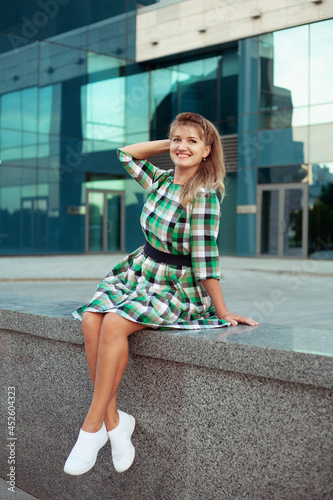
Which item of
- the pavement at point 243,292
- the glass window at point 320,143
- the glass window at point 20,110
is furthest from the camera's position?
the glass window at point 20,110

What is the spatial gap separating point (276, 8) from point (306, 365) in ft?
73.8

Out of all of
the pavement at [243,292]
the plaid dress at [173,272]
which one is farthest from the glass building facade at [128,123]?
the plaid dress at [173,272]

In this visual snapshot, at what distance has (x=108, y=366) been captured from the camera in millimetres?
2527

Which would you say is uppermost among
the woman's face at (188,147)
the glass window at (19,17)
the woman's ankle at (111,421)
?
the glass window at (19,17)

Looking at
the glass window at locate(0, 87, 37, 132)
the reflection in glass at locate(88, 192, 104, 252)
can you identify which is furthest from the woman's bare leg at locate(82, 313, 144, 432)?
the reflection in glass at locate(88, 192, 104, 252)

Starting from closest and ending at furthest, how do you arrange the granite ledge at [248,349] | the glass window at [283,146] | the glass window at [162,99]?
the granite ledge at [248,349] → the glass window at [283,146] → the glass window at [162,99]

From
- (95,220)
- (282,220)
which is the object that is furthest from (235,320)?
(95,220)

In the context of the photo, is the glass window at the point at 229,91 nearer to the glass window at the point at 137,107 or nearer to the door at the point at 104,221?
the glass window at the point at 137,107

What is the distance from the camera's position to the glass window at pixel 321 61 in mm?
21500

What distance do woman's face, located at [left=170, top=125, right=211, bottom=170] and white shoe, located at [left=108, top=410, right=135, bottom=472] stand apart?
49.2 inches

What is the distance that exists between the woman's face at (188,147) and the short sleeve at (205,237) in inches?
9.0

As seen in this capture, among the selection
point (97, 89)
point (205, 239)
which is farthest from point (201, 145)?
point (97, 89)

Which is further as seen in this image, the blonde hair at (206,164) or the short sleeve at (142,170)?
the short sleeve at (142,170)

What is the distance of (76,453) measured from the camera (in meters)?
2.50
